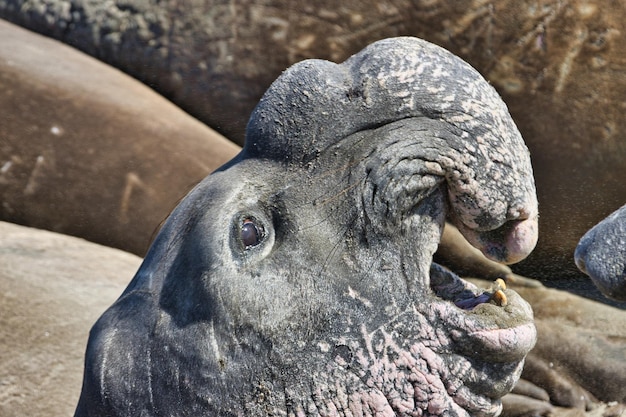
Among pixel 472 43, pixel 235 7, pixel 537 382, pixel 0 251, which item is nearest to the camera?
pixel 0 251

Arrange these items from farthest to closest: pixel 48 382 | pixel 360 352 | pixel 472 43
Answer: pixel 472 43
pixel 48 382
pixel 360 352

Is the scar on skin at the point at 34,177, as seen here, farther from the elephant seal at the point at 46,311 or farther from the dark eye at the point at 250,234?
the dark eye at the point at 250,234

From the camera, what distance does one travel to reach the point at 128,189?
4715 mm

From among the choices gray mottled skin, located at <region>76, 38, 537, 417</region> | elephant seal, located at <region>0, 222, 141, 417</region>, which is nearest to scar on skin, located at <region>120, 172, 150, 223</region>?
elephant seal, located at <region>0, 222, 141, 417</region>

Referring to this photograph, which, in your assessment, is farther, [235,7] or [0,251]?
[235,7]

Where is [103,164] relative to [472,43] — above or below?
below

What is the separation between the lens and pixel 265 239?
252cm

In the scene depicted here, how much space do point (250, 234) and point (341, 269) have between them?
0.23 m

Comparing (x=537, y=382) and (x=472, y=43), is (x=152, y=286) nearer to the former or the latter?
(x=537, y=382)

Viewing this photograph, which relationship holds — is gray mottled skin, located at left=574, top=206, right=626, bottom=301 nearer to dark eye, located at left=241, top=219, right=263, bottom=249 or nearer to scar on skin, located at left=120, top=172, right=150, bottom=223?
dark eye, located at left=241, top=219, right=263, bottom=249

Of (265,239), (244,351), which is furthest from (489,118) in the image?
(244,351)

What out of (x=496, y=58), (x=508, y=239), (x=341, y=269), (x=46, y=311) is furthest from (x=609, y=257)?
(x=496, y=58)

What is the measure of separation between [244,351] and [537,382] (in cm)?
219

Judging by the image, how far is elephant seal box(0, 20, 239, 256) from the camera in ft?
15.3
